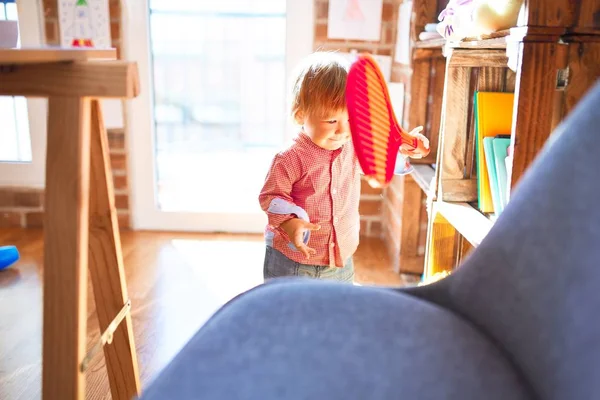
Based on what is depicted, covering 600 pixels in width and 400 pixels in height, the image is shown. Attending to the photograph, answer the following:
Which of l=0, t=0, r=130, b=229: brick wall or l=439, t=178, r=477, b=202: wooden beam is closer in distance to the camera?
l=439, t=178, r=477, b=202: wooden beam

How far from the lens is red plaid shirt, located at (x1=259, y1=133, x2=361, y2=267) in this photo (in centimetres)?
124

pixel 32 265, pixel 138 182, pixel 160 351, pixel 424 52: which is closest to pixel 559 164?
pixel 160 351

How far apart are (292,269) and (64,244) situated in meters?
0.62

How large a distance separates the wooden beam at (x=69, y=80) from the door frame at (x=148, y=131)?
5.50 feet

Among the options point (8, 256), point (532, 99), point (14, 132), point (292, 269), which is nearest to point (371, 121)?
point (532, 99)

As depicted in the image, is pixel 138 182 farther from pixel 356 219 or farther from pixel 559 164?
pixel 559 164

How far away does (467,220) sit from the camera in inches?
49.2

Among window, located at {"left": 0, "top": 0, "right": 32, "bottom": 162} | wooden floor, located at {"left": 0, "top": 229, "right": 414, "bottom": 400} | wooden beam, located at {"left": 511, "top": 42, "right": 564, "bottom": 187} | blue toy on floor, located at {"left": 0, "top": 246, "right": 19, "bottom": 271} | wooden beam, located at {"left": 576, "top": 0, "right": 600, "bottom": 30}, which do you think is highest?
wooden beam, located at {"left": 576, "top": 0, "right": 600, "bottom": 30}

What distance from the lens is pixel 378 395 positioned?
0.54 metres

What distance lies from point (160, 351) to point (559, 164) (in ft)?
3.78

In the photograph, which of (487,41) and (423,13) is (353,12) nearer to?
(423,13)

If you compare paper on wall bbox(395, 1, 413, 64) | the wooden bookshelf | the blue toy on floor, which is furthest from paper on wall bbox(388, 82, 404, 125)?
the blue toy on floor

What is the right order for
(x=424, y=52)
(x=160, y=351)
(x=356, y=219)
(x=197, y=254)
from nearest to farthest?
(x=356, y=219), (x=160, y=351), (x=424, y=52), (x=197, y=254)

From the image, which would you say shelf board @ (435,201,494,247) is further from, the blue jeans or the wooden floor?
the wooden floor
